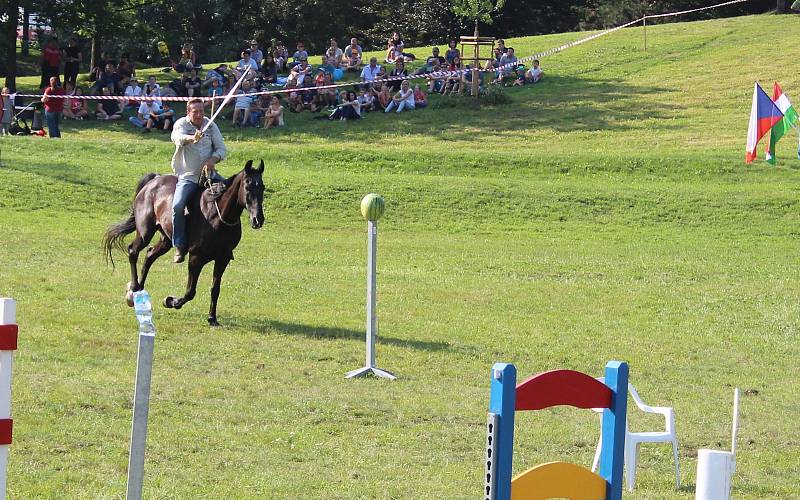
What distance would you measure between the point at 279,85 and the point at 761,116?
20508 mm

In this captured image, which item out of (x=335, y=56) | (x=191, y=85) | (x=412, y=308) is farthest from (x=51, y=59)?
(x=412, y=308)

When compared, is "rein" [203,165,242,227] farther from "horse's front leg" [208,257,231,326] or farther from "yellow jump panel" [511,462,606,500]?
"yellow jump panel" [511,462,606,500]

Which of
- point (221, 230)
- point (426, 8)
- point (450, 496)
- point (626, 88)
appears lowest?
point (450, 496)

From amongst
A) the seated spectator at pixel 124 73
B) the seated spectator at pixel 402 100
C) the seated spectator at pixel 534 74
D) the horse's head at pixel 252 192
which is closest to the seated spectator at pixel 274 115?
the seated spectator at pixel 402 100

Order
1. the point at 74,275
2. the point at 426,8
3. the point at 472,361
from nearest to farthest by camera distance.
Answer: the point at 472,361 → the point at 74,275 → the point at 426,8

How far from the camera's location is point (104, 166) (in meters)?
28.0

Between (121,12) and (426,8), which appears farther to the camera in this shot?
(426,8)

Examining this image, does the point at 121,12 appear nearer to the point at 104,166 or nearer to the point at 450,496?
the point at 104,166

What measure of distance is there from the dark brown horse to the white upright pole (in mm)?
8330

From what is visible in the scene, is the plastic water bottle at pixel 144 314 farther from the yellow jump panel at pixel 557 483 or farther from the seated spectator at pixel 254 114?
the seated spectator at pixel 254 114

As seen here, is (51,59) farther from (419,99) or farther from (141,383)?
(141,383)

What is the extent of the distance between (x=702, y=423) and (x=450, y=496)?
129 inches

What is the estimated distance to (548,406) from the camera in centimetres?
488

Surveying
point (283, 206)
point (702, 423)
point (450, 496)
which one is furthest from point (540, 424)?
point (283, 206)
